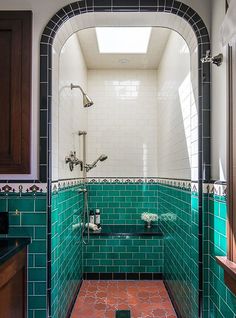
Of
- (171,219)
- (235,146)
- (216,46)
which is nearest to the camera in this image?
(235,146)

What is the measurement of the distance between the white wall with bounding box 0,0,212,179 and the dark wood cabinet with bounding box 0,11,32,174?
33 mm

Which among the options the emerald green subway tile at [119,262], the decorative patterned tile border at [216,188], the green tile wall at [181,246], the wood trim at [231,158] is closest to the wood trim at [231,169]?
the wood trim at [231,158]

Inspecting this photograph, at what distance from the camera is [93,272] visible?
3.48 m

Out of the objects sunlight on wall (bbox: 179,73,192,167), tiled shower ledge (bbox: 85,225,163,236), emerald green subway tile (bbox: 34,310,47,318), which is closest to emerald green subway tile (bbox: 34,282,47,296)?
emerald green subway tile (bbox: 34,310,47,318)

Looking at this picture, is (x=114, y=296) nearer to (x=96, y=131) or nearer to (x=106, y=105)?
(x=96, y=131)

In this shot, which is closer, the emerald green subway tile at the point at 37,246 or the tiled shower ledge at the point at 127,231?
the emerald green subway tile at the point at 37,246

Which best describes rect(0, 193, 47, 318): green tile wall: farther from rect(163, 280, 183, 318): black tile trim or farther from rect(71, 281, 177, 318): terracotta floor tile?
rect(163, 280, 183, 318): black tile trim

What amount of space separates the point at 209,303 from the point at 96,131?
256 cm

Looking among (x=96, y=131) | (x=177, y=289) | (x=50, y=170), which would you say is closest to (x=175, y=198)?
(x=177, y=289)

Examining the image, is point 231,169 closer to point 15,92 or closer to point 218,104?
point 218,104

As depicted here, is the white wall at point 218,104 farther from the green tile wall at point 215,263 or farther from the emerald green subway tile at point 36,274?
the emerald green subway tile at point 36,274

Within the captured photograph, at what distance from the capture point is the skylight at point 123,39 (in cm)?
305

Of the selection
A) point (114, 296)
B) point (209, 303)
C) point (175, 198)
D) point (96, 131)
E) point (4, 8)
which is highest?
point (4, 8)

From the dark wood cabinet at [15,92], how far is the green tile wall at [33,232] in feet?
0.62
